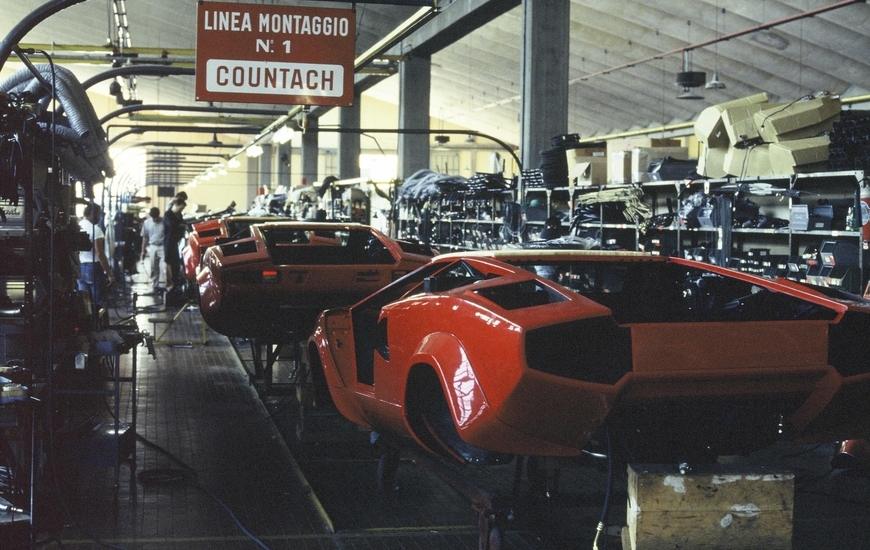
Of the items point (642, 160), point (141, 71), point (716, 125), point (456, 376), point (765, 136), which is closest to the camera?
point (456, 376)

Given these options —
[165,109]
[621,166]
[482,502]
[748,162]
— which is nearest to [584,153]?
[621,166]

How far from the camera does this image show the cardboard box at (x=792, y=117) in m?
9.23

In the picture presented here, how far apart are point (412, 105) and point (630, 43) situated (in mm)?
6282

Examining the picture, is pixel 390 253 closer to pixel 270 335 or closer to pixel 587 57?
pixel 270 335

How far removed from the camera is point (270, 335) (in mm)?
8875

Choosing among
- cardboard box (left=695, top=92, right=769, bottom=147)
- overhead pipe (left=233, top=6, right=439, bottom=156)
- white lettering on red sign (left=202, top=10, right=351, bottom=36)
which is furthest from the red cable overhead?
white lettering on red sign (left=202, top=10, right=351, bottom=36)

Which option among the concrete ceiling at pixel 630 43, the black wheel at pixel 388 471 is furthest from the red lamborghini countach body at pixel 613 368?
the concrete ceiling at pixel 630 43

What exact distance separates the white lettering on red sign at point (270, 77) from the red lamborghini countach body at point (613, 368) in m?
3.70

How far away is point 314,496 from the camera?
5984 millimetres

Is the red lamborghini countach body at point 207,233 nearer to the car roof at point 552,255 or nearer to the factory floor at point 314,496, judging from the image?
the factory floor at point 314,496

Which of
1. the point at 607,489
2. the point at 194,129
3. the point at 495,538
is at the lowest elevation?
the point at 495,538

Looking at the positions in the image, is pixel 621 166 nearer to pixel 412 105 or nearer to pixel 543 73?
pixel 543 73

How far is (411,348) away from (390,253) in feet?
18.7

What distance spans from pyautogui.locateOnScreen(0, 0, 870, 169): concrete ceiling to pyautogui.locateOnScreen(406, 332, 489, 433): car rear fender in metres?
12.3
